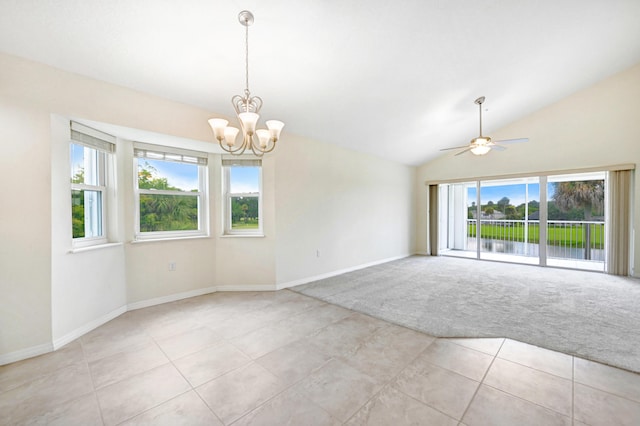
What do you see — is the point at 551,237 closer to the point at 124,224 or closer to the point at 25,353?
the point at 124,224

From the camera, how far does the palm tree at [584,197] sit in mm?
5176

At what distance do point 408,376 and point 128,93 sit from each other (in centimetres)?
383

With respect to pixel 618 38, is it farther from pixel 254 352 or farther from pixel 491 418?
pixel 254 352

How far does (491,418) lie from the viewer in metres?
1.50

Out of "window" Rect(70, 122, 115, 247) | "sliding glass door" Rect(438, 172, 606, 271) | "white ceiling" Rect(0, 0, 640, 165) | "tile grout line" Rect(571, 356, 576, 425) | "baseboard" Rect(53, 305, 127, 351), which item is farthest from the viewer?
"sliding glass door" Rect(438, 172, 606, 271)

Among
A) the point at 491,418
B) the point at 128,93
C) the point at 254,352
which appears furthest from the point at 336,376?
the point at 128,93

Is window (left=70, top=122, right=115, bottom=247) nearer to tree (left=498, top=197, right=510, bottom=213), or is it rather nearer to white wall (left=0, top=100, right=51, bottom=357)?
white wall (left=0, top=100, right=51, bottom=357)

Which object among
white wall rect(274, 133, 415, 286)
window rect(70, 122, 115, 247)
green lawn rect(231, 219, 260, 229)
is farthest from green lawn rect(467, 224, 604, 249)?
A: window rect(70, 122, 115, 247)

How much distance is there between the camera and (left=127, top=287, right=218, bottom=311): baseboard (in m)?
3.25

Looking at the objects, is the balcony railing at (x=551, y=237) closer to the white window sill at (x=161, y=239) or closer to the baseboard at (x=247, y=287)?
the baseboard at (x=247, y=287)

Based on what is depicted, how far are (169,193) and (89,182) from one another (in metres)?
0.87

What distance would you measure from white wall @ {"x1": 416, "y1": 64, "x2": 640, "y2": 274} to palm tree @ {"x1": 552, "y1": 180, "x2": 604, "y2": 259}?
0.59 metres

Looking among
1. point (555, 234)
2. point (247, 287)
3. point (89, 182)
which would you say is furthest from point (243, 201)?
point (555, 234)

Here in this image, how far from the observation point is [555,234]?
18.5ft
